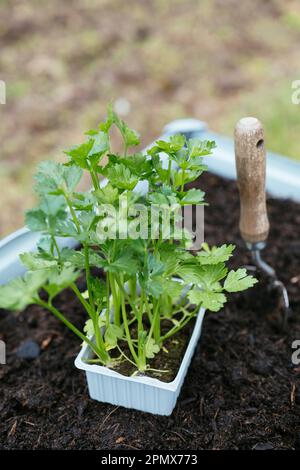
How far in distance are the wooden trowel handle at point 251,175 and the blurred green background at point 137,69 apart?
0.93m

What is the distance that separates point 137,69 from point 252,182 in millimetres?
1695

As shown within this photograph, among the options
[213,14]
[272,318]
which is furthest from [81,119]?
[272,318]

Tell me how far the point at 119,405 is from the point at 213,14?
2.53 meters

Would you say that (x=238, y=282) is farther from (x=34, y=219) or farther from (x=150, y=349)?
(x=34, y=219)

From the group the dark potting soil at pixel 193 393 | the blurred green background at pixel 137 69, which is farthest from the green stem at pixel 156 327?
the blurred green background at pixel 137 69

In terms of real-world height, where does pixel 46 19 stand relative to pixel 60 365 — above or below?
above

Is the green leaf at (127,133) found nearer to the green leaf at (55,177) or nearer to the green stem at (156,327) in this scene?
the green leaf at (55,177)

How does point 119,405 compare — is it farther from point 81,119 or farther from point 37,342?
point 81,119

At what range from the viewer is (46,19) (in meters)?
2.85

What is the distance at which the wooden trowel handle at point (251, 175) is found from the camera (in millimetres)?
910

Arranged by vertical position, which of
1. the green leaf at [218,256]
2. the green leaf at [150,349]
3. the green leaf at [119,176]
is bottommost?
the green leaf at [150,349]

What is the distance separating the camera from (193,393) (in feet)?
3.16
